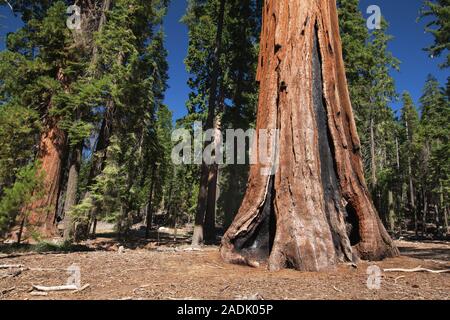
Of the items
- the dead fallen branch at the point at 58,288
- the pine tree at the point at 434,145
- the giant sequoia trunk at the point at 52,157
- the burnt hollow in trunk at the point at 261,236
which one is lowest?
the dead fallen branch at the point at 58,288

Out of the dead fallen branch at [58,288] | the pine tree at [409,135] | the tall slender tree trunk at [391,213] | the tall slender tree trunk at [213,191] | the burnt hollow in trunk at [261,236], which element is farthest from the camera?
the pine tree at [409,135]

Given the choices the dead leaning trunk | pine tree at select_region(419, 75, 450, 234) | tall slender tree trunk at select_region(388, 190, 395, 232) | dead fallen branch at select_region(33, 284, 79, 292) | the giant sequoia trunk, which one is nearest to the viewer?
dead fallen branch at select_region(33, 284, 79, 292)

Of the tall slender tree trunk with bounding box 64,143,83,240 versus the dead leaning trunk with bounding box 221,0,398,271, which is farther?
the tall slender tree trunk with bounding box 64,143,83,240

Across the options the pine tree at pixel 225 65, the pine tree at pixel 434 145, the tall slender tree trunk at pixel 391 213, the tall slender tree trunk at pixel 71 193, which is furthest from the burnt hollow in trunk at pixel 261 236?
the pine tree at pixel 434 145

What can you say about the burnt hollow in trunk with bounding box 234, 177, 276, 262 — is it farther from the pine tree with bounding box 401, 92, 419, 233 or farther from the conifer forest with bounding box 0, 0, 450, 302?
the pine tree with bounding box 401, 92, 419, 233

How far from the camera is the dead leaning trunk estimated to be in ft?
19.2

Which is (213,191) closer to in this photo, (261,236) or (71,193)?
(71,193)

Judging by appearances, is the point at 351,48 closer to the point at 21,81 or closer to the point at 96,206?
the point at 96,206

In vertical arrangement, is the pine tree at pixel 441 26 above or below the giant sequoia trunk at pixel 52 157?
above

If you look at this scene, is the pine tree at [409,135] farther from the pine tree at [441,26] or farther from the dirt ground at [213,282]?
the dirt ground at [213,282]

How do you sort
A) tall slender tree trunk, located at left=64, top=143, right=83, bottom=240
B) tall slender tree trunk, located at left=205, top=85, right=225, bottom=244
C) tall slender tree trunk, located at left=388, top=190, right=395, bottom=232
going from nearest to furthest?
tall slender tree trunk, located at left=64, top=143, right=83, bottom=240 → tall slender tree trunk, located at left=205, top=85, right=225, bottom=244 → tall slender tree trunk, located at left=388, top=190, right=395, bottom=232

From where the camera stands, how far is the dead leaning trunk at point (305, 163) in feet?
19.2

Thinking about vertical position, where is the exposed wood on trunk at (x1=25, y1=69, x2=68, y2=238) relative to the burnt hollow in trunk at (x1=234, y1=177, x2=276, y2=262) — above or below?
above

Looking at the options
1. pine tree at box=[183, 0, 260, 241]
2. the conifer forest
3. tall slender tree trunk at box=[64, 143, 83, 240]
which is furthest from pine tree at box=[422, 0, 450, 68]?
tall slender tree trunk at box=[64, 143, 83, 240]
